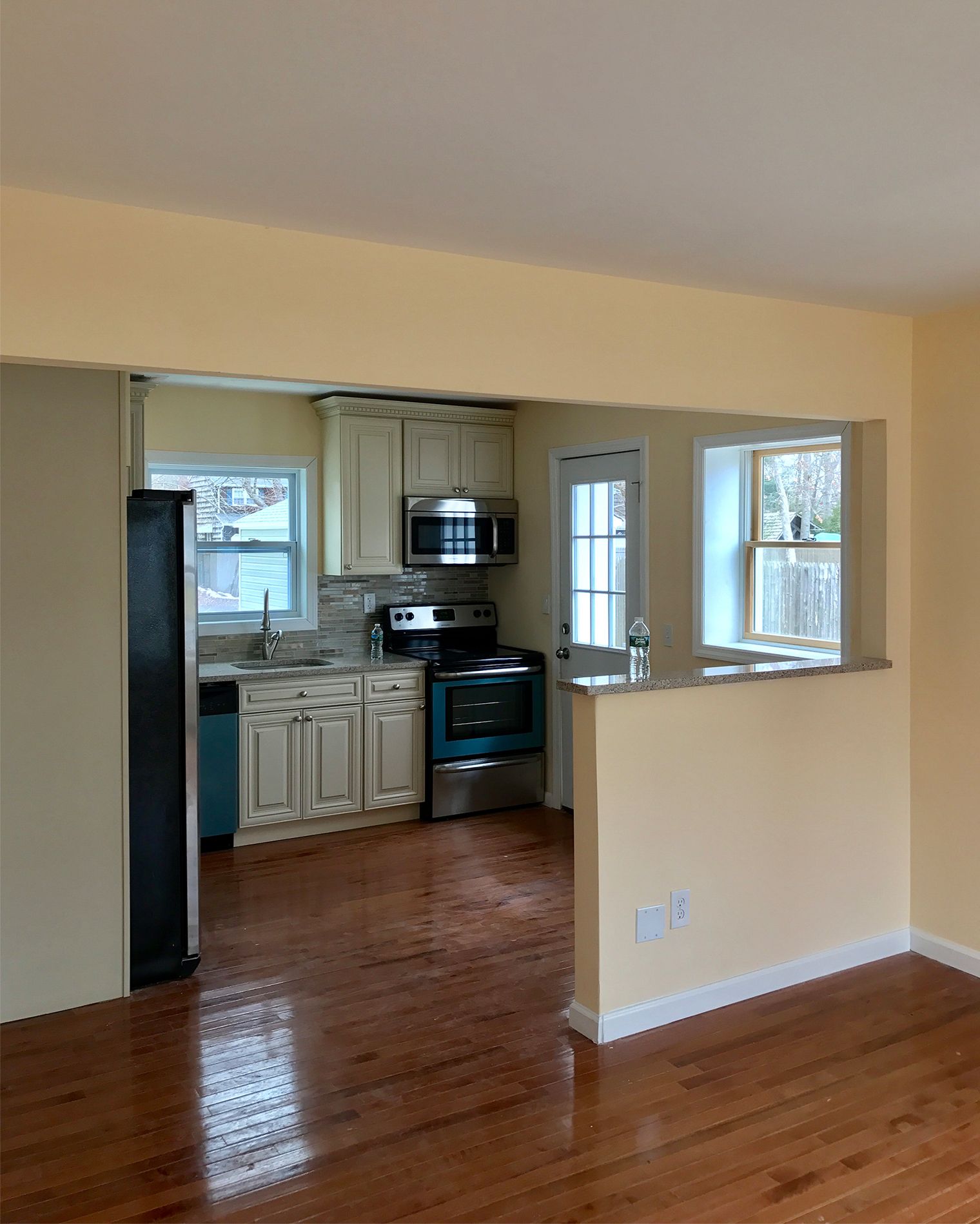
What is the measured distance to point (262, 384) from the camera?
5.68m

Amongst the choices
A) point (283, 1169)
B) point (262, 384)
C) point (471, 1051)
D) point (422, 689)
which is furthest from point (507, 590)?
point (283, 1169)

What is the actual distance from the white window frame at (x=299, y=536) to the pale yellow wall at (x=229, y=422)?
5 cm

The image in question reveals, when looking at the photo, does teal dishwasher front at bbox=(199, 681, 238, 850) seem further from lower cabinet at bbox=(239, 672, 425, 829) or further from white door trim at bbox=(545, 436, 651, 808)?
white door trim at bbox=(545, 436, 651, 808)

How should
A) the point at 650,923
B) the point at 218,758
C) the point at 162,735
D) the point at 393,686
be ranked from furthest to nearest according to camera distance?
the point at 393,686 < the point at 218,758 < the point at 162,735 < the point at 650,923

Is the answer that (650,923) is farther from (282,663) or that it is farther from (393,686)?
(282,663)

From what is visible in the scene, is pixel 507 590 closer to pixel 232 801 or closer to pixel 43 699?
pixel 232 801

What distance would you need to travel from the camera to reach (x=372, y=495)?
5.99m

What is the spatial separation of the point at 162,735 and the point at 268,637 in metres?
2.13

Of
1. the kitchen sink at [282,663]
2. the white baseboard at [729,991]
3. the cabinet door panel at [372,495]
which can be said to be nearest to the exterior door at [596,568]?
the cabinet door panel at [372,495]

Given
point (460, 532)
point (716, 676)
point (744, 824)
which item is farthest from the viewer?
point (460, 532)

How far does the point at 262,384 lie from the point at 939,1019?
4.41 m

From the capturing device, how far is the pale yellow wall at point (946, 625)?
12.3 feet

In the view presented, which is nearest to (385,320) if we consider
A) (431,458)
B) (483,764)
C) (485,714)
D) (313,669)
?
(313,669)

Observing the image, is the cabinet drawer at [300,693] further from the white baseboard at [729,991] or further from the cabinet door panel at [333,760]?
the white baseboard at [729,991]
